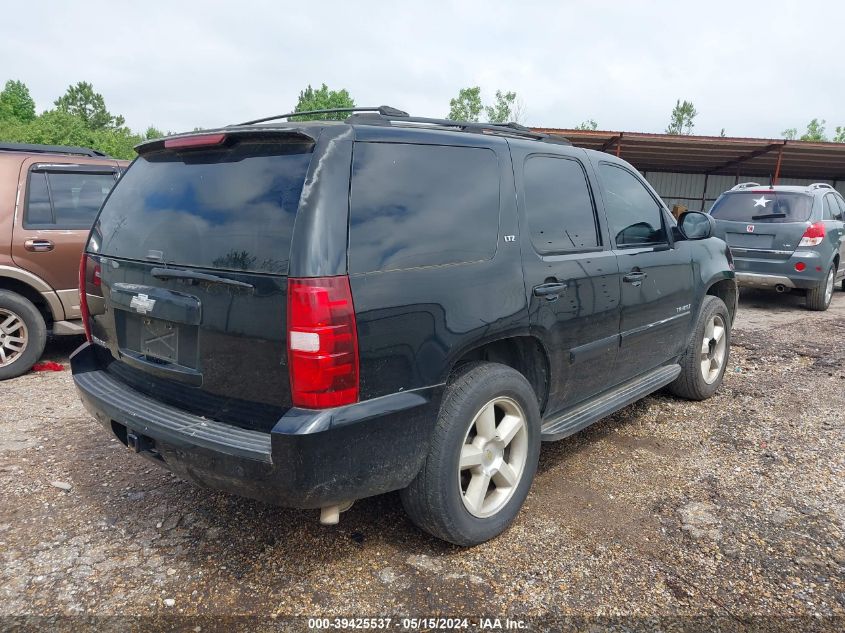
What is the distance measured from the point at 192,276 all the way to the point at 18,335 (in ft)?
13.1

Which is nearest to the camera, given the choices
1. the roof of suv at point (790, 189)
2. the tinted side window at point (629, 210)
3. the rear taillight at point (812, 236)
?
the tinted side window at point (629, 210)

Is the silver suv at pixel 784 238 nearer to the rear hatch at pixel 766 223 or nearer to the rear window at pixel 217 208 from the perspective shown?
the rear hatch at pixel 766 223

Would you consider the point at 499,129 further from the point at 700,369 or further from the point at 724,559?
the point at 700,369

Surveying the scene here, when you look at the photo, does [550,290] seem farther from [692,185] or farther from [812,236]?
[692,185]

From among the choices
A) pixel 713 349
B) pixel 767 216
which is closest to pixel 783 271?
pixel 767 216

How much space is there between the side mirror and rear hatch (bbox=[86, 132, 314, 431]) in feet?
9.65

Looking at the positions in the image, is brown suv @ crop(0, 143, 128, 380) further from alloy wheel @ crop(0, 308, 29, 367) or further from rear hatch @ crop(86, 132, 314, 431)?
rear hatch @ crop(86, 132, 314, 431)

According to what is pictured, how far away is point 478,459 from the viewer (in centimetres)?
265

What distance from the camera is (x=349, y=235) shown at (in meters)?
2.14


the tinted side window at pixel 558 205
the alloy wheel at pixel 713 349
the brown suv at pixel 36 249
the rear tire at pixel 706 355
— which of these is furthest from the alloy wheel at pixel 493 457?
the brown suv at pixel 36 249

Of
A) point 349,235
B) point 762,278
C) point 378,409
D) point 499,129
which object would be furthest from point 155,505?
point 762,278

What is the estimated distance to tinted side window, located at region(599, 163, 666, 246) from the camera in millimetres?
3590

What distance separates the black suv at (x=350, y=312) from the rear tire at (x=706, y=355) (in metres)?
1.57

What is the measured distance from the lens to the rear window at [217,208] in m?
2.15
